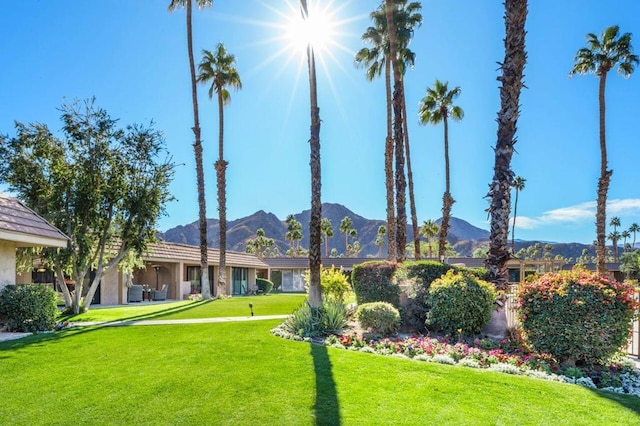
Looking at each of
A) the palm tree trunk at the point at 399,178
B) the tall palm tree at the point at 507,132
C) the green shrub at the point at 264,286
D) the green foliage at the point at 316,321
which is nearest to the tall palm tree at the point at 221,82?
the green shrub at the point at 264,286

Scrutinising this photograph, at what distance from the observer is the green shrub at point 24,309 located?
11.8 m

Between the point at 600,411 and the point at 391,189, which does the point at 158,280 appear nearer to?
the point at 391,189

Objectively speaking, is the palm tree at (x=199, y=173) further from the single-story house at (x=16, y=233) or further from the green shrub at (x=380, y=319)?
the green shrub at (x=380, y=319)

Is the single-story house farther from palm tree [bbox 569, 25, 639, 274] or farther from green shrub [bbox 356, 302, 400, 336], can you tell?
palm tree [bbox 569, 25, 639, 274]

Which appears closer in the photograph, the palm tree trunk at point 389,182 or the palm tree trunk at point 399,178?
the palm tree trunk at point 399,178

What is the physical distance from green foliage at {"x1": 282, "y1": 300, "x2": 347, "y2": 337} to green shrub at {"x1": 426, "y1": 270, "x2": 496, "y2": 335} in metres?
2.17

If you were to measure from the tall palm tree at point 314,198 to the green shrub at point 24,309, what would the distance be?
23.8 feet

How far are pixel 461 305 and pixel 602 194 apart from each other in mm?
18540

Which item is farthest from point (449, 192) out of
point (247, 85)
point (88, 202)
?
point (88, 202)

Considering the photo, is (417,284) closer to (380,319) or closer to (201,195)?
(380,319)

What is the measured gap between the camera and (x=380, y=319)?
10.1m

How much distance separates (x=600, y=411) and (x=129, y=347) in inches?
321

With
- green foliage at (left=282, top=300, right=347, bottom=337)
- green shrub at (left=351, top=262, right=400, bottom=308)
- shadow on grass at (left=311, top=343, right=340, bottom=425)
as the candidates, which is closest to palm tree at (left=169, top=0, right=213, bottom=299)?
green shrub at (left=351, top=262, right=400, bottom=308)

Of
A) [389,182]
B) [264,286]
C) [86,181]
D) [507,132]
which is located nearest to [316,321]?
[507,132]
